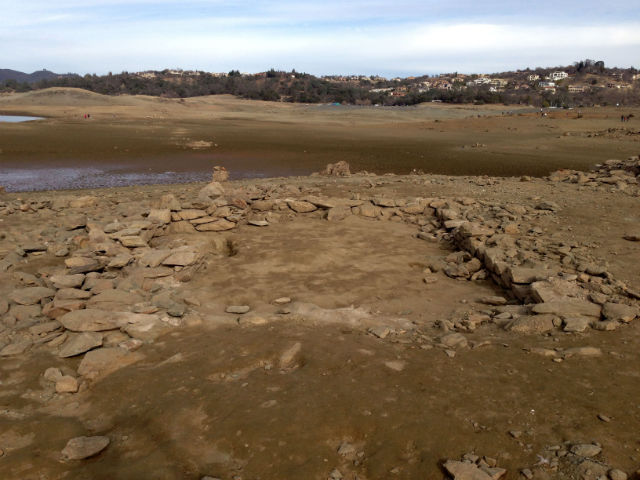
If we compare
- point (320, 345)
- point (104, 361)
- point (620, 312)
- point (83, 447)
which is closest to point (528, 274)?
point (620, 312)

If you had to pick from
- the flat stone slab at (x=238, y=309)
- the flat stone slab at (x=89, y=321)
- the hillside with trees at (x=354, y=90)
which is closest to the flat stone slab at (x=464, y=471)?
the flat stone slab at (x=238, y=309)

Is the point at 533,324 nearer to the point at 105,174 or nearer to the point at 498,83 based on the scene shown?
the point at 105,174

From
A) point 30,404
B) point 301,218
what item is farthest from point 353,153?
point 30,404

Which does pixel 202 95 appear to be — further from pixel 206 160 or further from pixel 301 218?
pixel 301 218

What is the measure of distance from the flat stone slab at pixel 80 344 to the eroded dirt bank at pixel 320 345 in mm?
20

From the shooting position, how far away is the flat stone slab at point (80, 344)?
190 inches

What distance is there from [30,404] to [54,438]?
26.8 inches

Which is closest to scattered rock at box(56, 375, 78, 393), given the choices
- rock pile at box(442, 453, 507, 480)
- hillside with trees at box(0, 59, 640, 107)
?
rock pile at box(442, 453, 507, 480)

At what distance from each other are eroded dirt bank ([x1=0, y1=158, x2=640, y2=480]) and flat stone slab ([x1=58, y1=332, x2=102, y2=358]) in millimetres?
20

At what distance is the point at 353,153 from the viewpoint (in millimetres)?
25297

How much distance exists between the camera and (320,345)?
191 inches

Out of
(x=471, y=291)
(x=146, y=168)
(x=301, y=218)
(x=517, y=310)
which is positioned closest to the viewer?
(x=517, y=310)

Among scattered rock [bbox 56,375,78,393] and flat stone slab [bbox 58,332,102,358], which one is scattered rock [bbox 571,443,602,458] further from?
flat stone slab [bbox 58,332,102,358]

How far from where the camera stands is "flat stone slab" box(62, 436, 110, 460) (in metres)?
3.41
